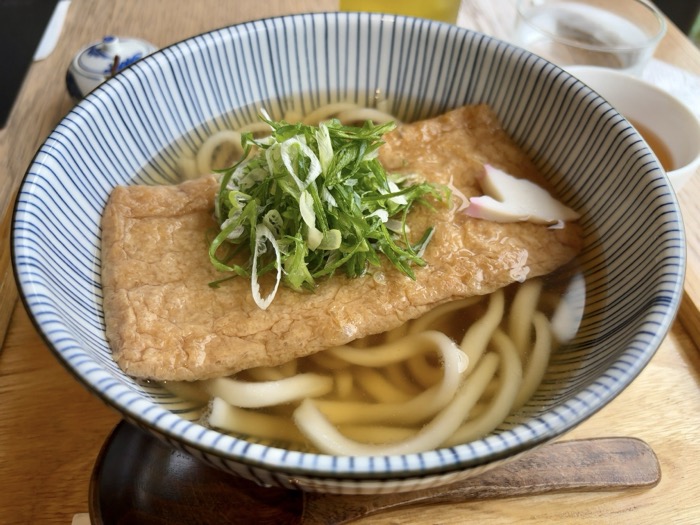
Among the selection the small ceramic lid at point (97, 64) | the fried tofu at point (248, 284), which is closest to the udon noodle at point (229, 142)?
the fried tofu at point (248, 284)

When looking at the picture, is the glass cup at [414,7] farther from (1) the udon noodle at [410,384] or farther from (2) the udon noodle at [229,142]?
(1) the udon noodle at [410,384]

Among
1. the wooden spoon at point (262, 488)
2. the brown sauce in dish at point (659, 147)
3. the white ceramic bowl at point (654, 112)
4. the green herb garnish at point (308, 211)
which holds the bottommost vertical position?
the wooden spoon at point (262, 488)

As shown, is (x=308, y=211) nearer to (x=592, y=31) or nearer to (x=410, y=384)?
(x=410, y=384)

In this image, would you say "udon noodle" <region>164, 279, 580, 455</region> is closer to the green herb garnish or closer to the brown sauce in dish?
the green herb garnish

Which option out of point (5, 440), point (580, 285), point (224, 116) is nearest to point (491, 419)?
point (580, 285)

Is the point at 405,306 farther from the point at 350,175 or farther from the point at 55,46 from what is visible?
the point at 55,46
